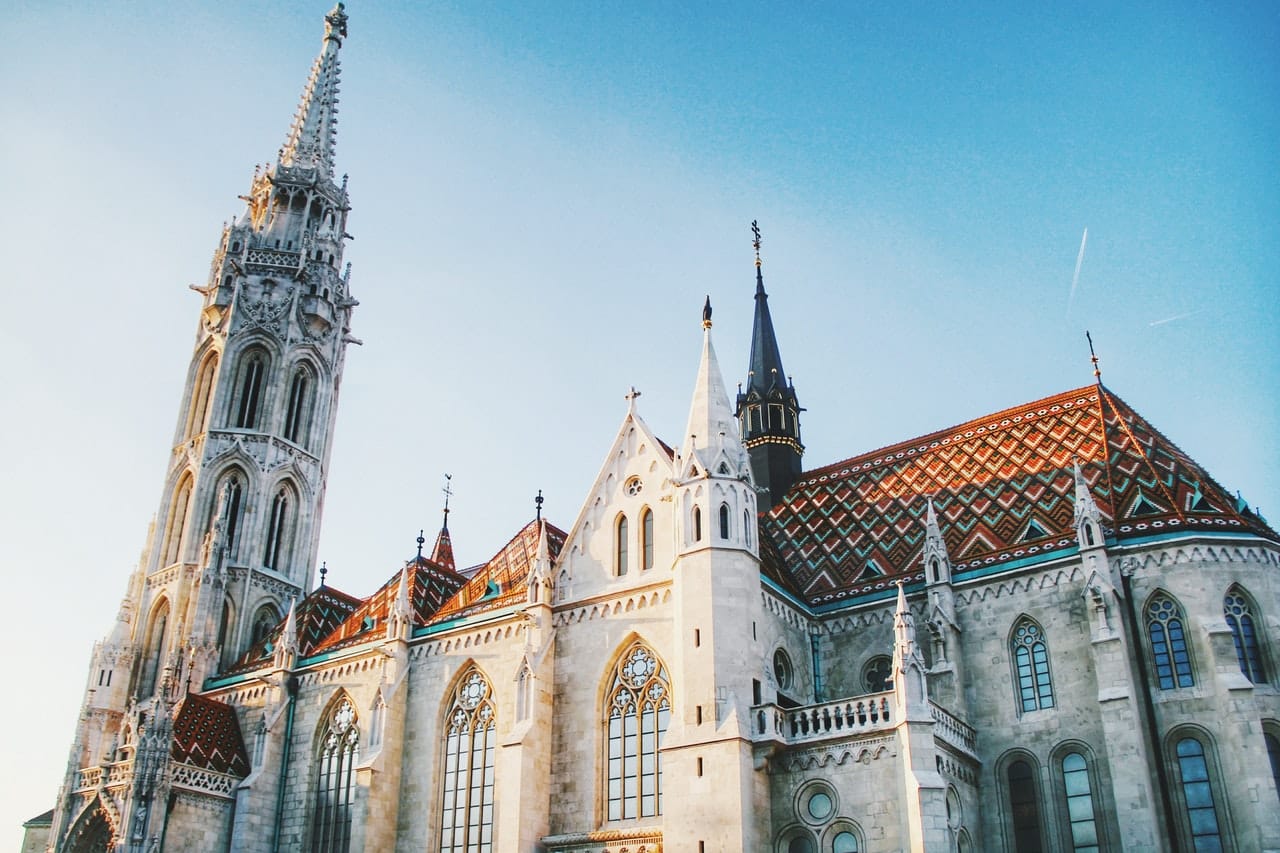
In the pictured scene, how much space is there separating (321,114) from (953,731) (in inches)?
1623

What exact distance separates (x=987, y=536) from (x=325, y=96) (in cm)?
3866

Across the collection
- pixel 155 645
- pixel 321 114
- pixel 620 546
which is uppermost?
pixel 321 114

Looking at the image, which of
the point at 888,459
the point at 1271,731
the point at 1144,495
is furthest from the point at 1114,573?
the point at 888,459

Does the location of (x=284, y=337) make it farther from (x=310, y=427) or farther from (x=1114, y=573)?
(x=1114, y=573)

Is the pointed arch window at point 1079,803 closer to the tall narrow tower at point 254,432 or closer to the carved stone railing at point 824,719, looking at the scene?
the carved stone railing at point 824,719

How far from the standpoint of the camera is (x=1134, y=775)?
962 inches

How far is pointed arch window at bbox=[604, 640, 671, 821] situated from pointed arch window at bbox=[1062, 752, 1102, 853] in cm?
924

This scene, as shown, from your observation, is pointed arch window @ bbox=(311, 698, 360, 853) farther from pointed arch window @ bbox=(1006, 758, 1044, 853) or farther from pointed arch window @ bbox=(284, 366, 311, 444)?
pointed arch window @ bbox=(1006, 758, 1044, 853)

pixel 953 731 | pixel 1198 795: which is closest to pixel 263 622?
pixel 953 731

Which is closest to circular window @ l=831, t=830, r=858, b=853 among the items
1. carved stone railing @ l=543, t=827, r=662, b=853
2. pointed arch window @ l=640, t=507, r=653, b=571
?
carved stone railing @ l=543, t=827, r=662, b=853

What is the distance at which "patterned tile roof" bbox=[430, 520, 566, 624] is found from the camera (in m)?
32.5

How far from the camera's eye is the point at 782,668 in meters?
29.1

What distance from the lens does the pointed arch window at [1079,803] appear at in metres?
25.0

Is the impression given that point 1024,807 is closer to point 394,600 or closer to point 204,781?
point 394,600
